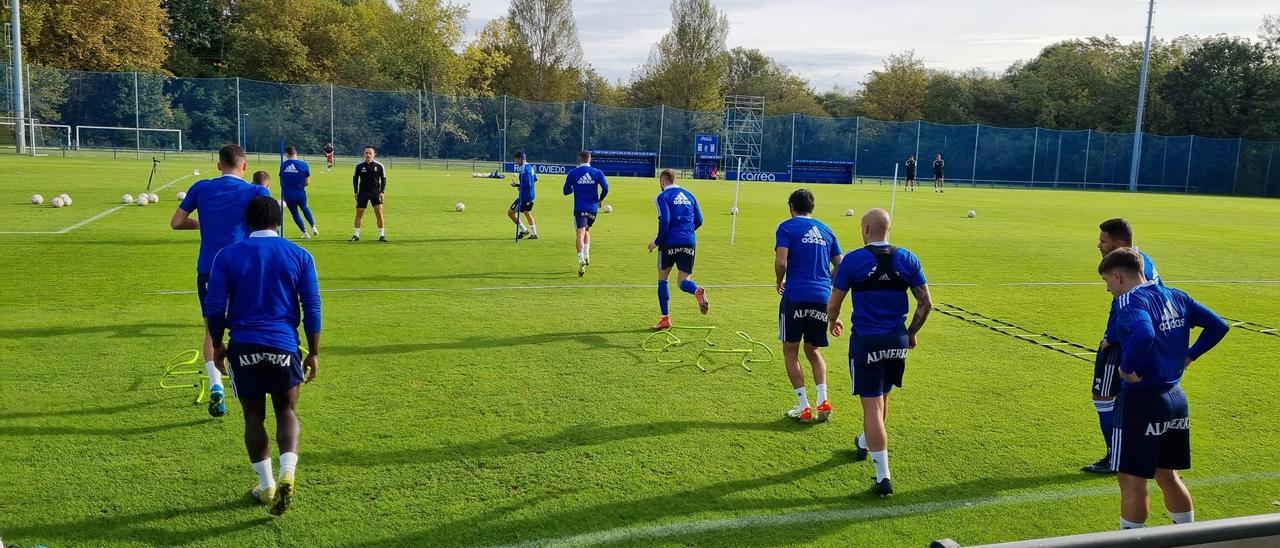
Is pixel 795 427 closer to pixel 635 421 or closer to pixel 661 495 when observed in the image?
pixel 635 421

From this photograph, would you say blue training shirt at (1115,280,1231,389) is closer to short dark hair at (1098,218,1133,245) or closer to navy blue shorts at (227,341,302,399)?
short dark hair at (1098,218,1133,245)

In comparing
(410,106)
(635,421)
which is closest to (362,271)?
(635,421)

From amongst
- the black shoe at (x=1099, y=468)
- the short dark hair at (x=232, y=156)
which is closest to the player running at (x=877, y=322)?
the black shoe at (x=1099, y=468)

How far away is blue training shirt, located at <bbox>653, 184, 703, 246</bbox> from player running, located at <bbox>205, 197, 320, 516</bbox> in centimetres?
562

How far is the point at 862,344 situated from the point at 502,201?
23.2m

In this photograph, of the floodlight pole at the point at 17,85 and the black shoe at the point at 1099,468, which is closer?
the black shoe at the point at 1099,468

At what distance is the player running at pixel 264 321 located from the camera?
→ 4953mm

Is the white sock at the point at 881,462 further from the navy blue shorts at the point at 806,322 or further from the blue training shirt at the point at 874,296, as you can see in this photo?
the navy blue shorts at the point at 806,322

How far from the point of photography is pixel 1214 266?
17.5 m

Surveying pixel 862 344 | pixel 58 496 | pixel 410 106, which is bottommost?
pixel 58 496

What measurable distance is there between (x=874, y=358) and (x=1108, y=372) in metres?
1.36

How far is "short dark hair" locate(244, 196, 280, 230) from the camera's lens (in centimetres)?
499

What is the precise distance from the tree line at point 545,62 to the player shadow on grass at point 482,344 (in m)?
50.1

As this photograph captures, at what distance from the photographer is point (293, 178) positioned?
17.1 metres
